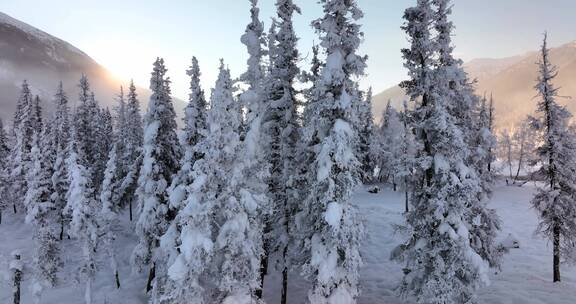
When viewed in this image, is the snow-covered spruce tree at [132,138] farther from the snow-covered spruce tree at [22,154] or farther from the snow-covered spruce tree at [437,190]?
the snow-covered spruce tree at [437,190]

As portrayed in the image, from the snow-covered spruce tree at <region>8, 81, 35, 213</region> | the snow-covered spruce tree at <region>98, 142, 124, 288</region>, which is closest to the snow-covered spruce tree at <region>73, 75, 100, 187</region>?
the snow-covered spruce tree at <region>98, 142, 124, 288</region>

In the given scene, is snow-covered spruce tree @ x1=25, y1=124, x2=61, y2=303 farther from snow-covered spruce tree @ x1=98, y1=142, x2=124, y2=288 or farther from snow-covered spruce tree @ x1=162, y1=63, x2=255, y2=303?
snow-covered spruce tree @ x1=162, y1=63, x2=255, y2=303

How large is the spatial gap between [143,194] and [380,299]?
1850 cm

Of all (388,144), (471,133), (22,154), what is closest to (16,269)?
(471,133)

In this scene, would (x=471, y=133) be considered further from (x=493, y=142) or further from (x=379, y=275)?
(x=379, y=275)

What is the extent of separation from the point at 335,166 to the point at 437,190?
16.3 feet

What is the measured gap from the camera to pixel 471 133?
2709 centimetres

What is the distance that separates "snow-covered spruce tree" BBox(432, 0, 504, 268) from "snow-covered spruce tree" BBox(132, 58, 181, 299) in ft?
62.2

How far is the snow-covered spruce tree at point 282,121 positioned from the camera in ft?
83.9

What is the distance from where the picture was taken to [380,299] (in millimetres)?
30766

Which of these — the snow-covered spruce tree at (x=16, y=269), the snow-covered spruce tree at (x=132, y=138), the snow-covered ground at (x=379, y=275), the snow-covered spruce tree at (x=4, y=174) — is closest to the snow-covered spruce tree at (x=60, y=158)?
the snow-covered ground at (x=379, y=275)

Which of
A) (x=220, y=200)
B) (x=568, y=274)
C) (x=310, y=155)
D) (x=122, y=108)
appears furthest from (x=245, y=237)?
(x=122, y=108)

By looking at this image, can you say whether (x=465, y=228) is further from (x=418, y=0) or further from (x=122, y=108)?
(x=122, y=108)

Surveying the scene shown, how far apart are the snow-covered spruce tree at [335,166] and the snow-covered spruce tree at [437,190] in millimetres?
2910
